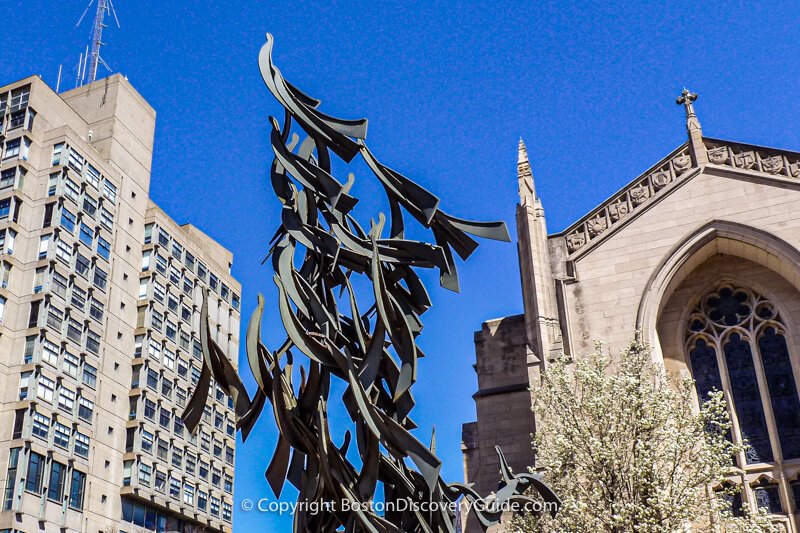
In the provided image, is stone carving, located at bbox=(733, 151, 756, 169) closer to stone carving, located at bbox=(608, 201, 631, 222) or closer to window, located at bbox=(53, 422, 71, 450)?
→ stone carving, located at bbox=(608, 201, 631, 222)

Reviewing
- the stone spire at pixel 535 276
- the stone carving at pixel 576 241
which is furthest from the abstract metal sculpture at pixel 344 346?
the stone carving at pixel 576 241

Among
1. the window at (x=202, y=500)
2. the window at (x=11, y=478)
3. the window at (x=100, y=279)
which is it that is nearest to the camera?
the window at (x=11, y=478)

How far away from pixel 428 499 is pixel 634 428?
1007cm

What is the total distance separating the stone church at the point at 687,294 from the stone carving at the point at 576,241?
0.23 ft

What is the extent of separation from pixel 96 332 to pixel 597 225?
38.5 m

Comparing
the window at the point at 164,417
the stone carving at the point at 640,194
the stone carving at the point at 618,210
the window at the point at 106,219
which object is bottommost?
the stone carving at the point at 618,210

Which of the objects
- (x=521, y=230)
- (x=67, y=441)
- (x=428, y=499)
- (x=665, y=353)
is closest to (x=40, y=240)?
(x=67, y=441)

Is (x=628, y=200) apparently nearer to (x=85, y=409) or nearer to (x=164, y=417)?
(x=85, y=409)

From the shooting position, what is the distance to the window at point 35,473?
175 feet

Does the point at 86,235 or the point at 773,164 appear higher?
the point at 86,235

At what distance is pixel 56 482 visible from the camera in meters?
55.8

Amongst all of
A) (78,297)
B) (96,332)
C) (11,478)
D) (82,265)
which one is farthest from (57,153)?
(11,478)

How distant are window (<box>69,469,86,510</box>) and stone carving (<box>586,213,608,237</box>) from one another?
3679 centimetres

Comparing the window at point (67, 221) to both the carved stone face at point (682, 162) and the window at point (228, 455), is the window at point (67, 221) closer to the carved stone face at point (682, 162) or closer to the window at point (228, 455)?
the window at point (228, 455)
